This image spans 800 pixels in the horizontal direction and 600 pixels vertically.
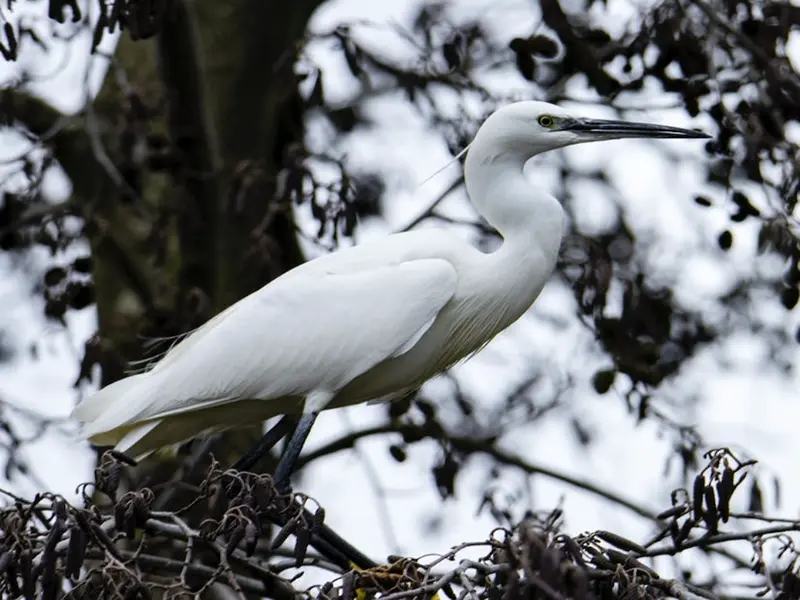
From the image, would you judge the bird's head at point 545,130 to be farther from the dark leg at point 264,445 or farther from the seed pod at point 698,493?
the seed pod at point 698,493

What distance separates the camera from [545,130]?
165 inches

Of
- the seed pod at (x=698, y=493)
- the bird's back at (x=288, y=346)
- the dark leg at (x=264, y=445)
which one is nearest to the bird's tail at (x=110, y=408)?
the bird's back at (x=288, y=346)

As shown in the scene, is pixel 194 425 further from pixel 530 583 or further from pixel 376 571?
pixel 530 583

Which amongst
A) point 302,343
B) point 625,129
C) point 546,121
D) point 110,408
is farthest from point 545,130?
point 110,408

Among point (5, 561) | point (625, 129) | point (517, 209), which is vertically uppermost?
point (625, 129)

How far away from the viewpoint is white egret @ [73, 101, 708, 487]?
13.1 feet

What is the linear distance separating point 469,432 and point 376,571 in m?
3.64

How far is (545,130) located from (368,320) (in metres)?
0.75

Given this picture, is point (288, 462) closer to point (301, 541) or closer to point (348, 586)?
point (301, 541)

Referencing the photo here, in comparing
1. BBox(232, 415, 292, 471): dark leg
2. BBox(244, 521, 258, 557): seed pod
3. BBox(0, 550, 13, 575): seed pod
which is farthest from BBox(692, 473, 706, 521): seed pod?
BBox(232, 415, 292, 471): dark leg

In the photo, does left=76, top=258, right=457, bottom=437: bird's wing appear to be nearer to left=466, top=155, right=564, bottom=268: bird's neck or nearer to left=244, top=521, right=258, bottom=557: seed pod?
left=466, top=155, right=564, bottom=268: bird's neck

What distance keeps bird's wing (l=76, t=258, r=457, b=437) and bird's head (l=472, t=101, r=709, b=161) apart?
38 centimetres

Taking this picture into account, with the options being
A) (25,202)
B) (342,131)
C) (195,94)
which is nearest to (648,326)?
(342,131)

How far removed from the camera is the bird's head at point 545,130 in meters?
→ 4.18
